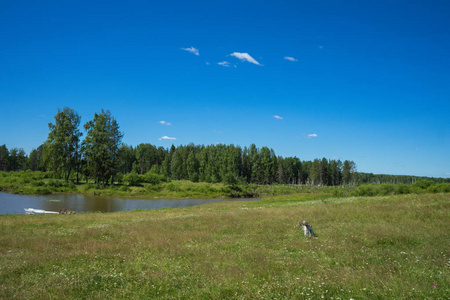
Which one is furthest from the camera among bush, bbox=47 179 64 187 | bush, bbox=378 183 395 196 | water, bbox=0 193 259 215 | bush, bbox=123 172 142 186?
bush, bbox=123 172 142 186

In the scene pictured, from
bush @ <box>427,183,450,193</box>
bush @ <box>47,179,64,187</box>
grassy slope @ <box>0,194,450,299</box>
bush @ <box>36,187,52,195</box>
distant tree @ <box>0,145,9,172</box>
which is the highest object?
distant tree @ <box>0,145,9,172</box>

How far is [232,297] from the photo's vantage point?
24.1ft

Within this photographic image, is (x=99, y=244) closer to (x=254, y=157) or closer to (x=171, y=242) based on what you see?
(x=171, y=242)

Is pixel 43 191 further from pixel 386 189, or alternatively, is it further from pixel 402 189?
pixel 402 189

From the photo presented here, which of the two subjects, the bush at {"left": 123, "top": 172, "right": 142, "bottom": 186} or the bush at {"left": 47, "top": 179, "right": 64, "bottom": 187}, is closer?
the bush at {"left": 47, "top": 179, "right": 64, "bottom": 187}

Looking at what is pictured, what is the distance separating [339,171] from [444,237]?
7011 inches

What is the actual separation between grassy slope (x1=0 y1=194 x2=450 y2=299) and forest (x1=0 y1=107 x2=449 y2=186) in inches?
2530

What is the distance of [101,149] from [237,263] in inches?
2981

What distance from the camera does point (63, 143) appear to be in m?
75.1

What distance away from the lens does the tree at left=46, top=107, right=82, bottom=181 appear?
244 ft

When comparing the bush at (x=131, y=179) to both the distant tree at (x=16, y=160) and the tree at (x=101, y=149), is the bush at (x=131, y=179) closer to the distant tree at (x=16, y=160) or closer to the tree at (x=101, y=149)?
the tree at (x=101, y=149)

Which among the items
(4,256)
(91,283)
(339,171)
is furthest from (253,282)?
(339,171)

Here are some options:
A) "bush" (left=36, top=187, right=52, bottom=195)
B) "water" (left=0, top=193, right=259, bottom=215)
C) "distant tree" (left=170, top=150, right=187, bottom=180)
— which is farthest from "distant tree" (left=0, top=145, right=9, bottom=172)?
"water" (left=0, top=193, right=259, bottom=215)

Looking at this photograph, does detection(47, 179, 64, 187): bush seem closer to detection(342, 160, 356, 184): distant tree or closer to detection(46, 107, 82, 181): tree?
detection(46, 107, 82, 181): tree
